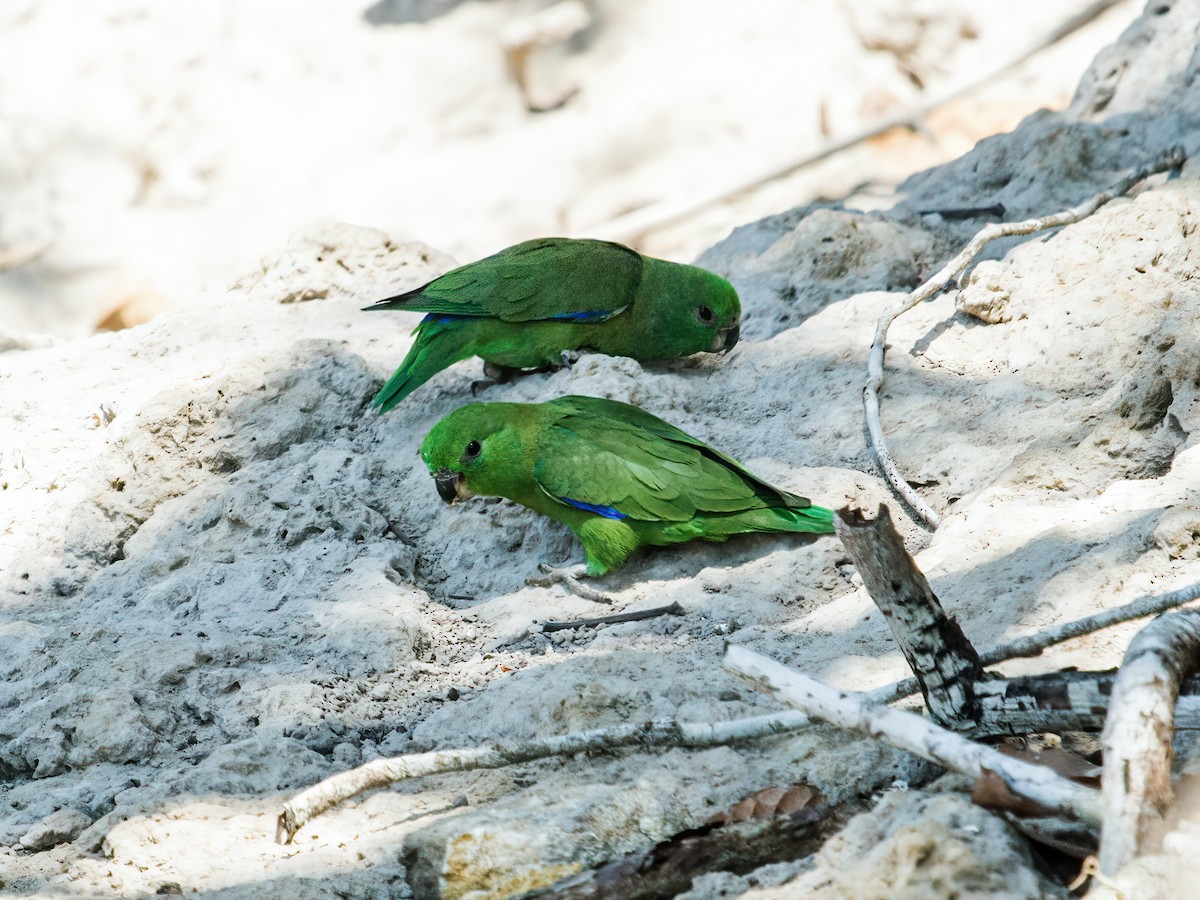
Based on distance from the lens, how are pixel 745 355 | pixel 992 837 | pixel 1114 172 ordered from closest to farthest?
pixel 992 837, pixel 745 355, pixel 1114 172

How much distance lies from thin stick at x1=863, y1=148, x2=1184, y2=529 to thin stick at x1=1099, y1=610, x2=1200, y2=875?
163 cm

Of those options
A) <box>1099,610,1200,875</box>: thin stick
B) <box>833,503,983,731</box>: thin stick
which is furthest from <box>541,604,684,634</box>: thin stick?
<box>1099,610,1200,875</box>: thin stick

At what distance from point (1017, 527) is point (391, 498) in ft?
6.71

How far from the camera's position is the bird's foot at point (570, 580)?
3.64 m

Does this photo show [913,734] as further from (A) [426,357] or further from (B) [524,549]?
(A) [426,357]

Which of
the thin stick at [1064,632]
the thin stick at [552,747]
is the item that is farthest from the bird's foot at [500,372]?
the thin stick at [1064,632]

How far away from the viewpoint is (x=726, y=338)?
476 cm

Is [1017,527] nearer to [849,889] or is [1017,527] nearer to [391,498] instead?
[849,889]

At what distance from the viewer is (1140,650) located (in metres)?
1.85

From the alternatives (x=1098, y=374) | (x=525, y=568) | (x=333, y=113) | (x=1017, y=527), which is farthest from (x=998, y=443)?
(x=333, y=113)

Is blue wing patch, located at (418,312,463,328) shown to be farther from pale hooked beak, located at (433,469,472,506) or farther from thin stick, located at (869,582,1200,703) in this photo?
thin stick, located at (869,582,1200,703)

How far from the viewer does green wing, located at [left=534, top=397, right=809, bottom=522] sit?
12.0 ft

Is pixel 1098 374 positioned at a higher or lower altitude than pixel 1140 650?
lower

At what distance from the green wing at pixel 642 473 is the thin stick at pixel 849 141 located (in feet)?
15.8
